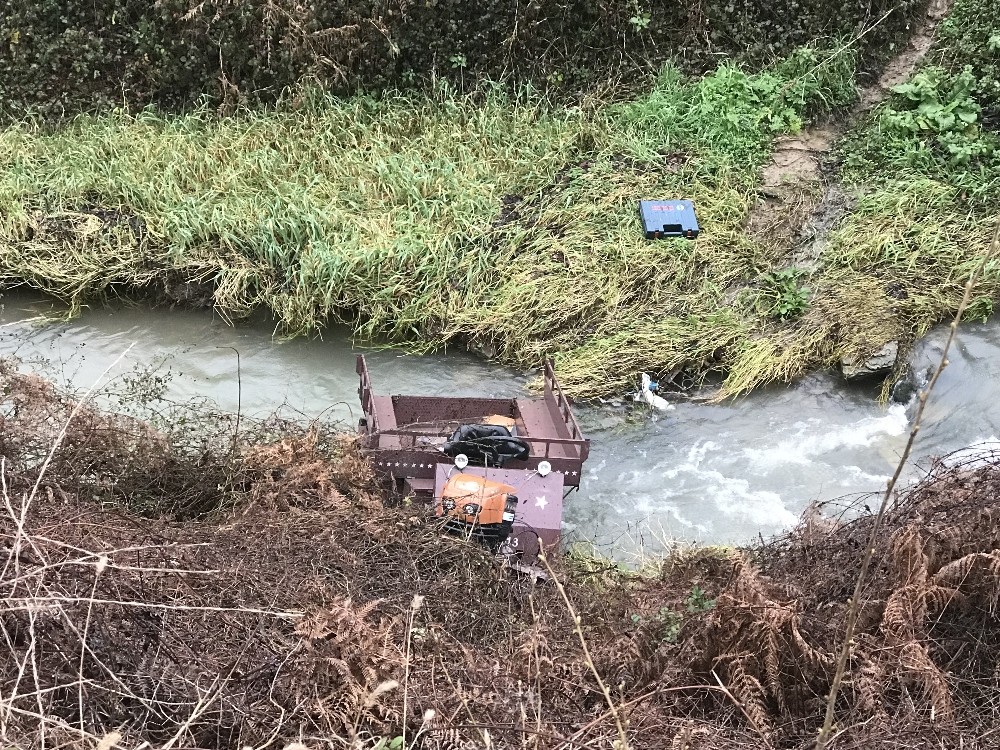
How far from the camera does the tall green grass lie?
31.8 ft

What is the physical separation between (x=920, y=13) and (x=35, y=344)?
11.1 meters

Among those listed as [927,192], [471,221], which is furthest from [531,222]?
[927,192]

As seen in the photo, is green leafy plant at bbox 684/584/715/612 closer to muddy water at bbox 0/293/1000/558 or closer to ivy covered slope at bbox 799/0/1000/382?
muddy water at bbox 0/293/1000/558

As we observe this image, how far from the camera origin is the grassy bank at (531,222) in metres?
9.65

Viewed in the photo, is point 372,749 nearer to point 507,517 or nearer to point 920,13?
point 507,517

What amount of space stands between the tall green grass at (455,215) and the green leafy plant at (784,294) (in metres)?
0.11

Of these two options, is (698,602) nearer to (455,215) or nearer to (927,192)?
(455,215)

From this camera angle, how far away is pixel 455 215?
10.3 m

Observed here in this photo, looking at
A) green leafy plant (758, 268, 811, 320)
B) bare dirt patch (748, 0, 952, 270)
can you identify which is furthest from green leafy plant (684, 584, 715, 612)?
bare dirt patch (748, 0, 952, 270)

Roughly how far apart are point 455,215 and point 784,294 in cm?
362

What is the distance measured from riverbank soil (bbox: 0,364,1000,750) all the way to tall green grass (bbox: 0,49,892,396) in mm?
3606

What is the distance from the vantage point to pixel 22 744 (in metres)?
3.06

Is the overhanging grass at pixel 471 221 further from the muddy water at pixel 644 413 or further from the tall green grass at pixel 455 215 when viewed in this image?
the muddy water at pixel 644 413

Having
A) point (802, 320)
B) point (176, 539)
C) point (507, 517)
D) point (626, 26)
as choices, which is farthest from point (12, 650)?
point (626, 26)
